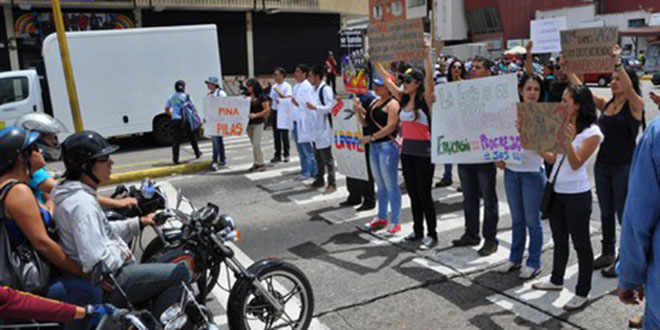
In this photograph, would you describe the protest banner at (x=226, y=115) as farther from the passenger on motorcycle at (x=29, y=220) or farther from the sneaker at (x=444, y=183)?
the passenger on motorcycle at (x=29, y=220)

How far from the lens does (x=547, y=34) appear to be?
417 inches

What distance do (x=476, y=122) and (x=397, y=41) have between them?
1.47 metres

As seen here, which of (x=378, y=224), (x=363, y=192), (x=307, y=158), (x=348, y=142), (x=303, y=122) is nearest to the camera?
(x=378, y=224)

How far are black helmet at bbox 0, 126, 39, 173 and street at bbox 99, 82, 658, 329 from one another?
7.61 feet

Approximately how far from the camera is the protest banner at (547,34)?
33.3 ft

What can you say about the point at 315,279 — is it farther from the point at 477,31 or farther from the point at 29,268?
the point at 477,31

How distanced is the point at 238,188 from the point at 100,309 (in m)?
6.97

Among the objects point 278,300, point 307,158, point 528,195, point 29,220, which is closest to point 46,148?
point 29,220

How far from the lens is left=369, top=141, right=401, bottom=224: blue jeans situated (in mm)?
6535

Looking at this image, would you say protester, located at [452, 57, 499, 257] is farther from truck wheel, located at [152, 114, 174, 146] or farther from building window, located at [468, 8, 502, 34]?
building window, located at [468, 8, 502, 34]

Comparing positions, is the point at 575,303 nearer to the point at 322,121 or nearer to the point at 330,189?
the point at 330,189

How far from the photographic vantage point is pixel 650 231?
249cm

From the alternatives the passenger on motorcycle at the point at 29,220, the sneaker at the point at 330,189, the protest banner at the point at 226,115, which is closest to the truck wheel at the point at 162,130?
the protest banner at the point at 226,115

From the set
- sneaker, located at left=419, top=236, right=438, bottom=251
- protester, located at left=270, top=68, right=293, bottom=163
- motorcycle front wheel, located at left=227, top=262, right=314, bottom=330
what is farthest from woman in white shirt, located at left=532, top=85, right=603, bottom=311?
protester, located at left=270, top=68, right=293, bottom=163
